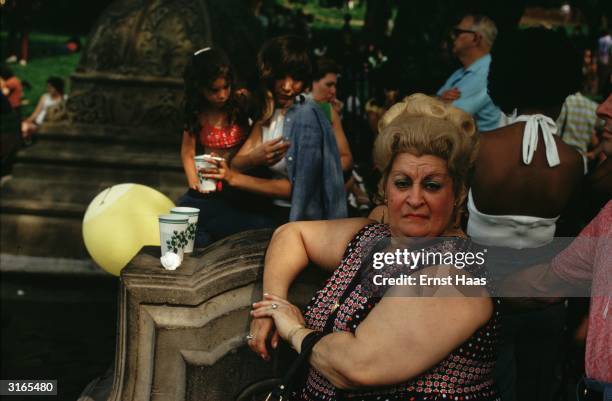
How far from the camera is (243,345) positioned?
11.9 ft

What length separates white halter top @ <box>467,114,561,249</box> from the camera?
3486mm

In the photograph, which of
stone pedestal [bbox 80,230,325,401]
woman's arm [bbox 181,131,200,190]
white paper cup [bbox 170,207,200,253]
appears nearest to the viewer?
stone pedestal [bbox 80,230,325,401]

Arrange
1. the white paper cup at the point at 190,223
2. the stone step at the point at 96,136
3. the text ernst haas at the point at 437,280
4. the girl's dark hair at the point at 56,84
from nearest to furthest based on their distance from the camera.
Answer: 1. the text ernst haas at the point at 437,280
2. the white paper cup at the point at 190,223
3. the stone step at the point at 96,136
4. the girl's dark hair at the point at 56,84

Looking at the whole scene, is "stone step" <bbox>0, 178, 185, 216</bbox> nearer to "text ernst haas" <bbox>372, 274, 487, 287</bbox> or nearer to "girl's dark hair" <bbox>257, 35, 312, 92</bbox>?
"girl's dark hair" <bbox>257, 35, 312, 92</bbox>

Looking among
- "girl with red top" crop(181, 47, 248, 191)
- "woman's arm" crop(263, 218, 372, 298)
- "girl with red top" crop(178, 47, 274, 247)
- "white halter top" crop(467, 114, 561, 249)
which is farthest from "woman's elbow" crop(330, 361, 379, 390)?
"girl with red top" crop(181, 47, 248, 191)

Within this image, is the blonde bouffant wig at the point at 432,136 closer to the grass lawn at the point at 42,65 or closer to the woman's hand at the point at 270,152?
the woman's hand at the point at 270,152

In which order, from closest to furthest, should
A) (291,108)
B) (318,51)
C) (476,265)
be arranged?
(476,265)
(291,108)
(318,51)

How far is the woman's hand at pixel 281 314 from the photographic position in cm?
292

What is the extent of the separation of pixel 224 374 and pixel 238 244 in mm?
496

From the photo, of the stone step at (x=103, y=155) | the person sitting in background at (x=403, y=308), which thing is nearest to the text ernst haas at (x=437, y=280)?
the person sitting in background at (x=403, y=308)

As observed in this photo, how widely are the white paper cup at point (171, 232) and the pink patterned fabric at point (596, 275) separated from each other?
1.46 m

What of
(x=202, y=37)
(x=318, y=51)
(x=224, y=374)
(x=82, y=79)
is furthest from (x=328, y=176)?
(x=318, y=51)

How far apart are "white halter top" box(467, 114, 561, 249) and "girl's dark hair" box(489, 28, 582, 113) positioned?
0.09m

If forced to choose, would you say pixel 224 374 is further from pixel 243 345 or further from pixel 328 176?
pixel 328 176
